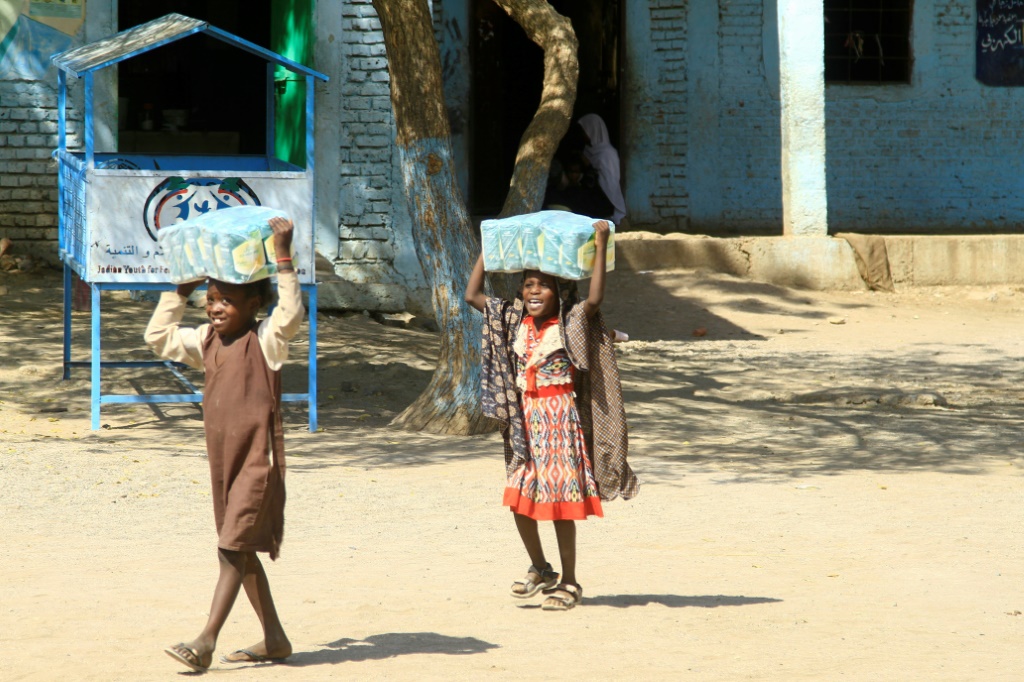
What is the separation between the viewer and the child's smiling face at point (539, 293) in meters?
4.46

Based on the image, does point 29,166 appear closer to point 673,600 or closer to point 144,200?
point 144,200

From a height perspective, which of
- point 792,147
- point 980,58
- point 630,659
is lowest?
point 630,659

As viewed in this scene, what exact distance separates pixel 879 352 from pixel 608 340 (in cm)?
661

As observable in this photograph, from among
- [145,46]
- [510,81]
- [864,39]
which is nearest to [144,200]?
[145,46]

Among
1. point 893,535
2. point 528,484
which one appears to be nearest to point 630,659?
point 528,484

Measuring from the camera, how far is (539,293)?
176 inches

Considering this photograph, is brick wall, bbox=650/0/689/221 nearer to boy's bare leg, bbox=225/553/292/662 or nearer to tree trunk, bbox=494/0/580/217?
tree trunk, bbox=494/0/580/217

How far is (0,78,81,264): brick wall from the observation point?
10.6 metres

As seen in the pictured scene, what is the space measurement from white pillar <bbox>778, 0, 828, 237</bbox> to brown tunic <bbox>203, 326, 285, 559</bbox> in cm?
988

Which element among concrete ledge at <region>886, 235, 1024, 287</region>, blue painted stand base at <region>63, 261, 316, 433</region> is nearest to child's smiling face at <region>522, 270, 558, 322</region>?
blue painted stand base at <region>63, 261, 316, 433</region>

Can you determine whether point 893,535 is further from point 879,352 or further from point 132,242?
point 879,352

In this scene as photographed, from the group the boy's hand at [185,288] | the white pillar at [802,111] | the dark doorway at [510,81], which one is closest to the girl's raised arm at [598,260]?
the boy's hand at [185,288]

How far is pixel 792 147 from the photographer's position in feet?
42.3

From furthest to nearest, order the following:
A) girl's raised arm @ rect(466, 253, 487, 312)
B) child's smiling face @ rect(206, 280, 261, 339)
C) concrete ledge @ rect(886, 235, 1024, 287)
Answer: concrete ledge @ rect(886, 235, 1024, 287), girl's raised arm @ rect(466, 253, 487, 312), child's smiling face @ rect(206, 280, 261, 339)
